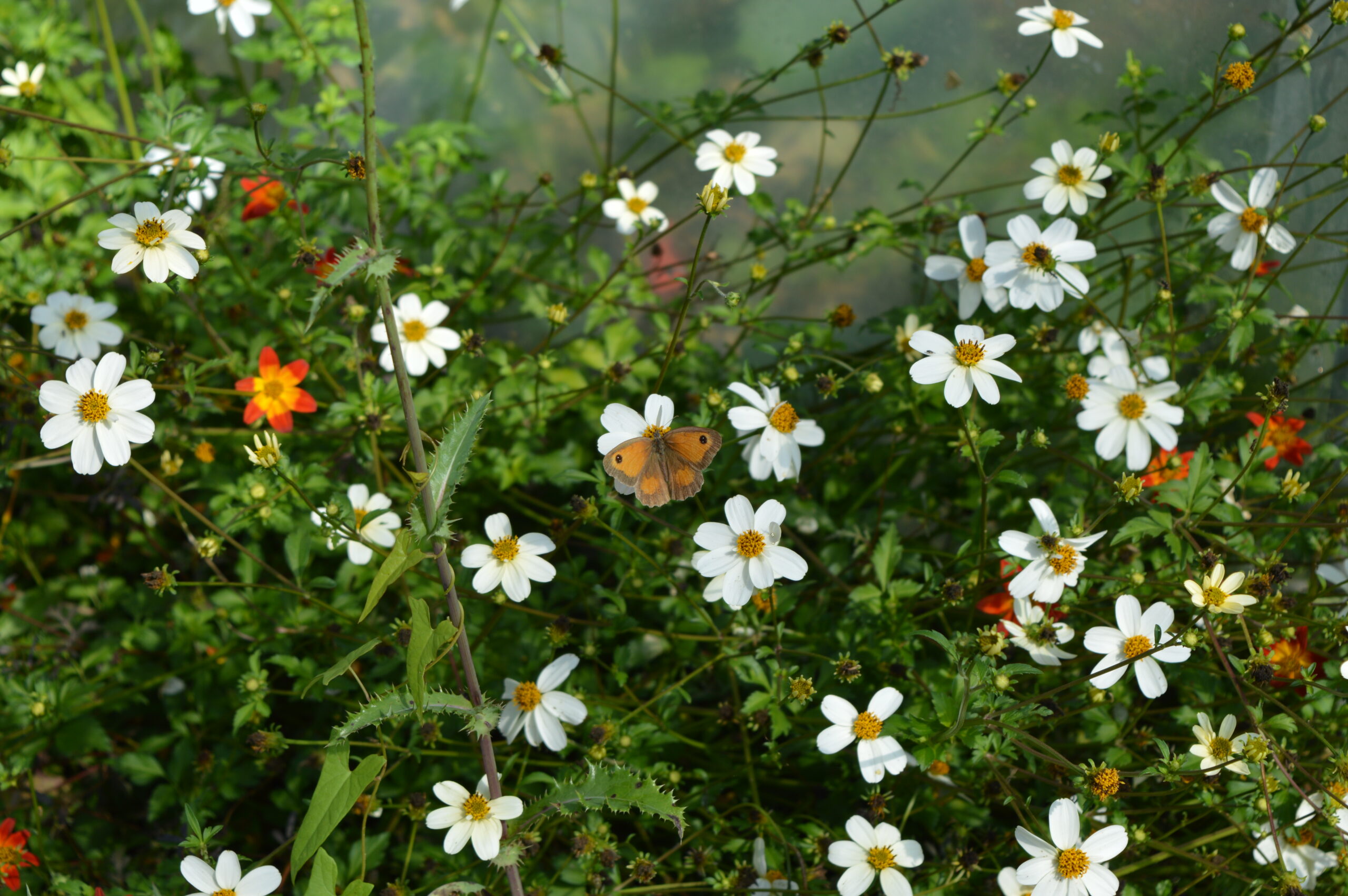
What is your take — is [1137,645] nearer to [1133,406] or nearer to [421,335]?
[1133,406]

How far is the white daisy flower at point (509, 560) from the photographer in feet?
5.03

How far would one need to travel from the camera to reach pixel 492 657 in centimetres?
183

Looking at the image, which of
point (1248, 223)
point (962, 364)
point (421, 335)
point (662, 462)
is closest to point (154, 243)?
point (421, 335)

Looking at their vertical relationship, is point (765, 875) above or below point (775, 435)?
below

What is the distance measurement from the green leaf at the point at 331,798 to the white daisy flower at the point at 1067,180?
1532 mm

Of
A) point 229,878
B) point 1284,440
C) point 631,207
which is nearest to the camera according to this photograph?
point 229,878

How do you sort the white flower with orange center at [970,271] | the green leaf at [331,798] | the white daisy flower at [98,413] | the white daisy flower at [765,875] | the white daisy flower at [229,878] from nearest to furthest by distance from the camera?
the green leaf at [331,798]
the white daisy flower at [229,878]
the white daisy flower at [98,413]
the white daisy flower at [765,875]
the white flower with orange center at [970,271]

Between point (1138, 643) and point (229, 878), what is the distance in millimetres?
1377

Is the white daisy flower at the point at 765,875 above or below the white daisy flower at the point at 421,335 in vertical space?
below

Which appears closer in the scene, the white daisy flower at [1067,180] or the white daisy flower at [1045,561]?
the white daisy flower at [1045,561]

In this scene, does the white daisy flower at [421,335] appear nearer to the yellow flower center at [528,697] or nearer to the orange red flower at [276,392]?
the orange red flower at [276,392]

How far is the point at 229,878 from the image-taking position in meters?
1.33

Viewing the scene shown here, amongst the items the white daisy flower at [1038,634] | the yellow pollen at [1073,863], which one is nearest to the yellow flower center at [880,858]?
the yellow pollen at [1073,863]

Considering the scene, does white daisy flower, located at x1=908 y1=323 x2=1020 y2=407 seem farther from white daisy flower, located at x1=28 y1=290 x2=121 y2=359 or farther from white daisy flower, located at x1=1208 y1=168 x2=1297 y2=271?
white daisy flower, located at x1=28 y1=290 x2=121 y2=359
